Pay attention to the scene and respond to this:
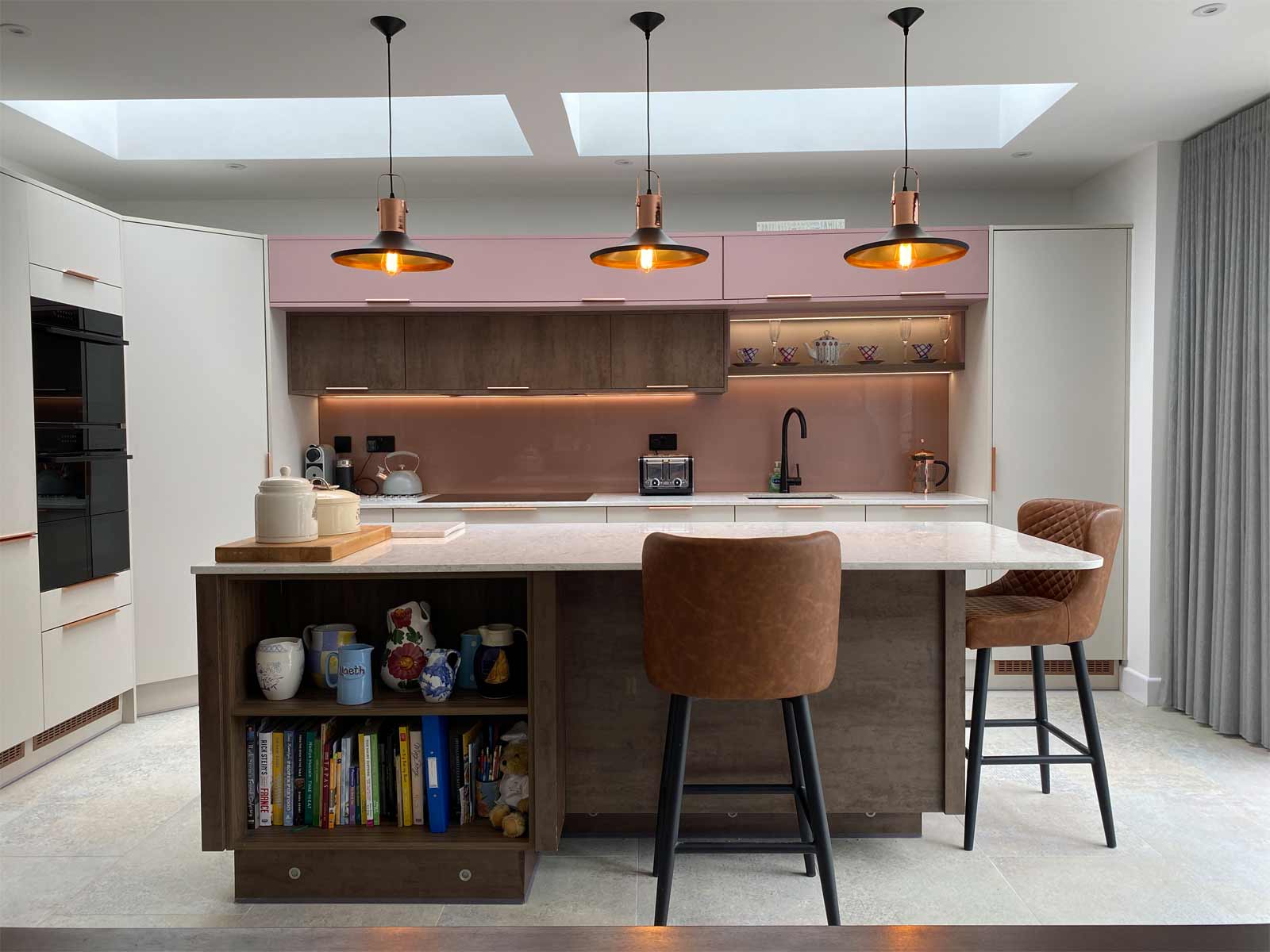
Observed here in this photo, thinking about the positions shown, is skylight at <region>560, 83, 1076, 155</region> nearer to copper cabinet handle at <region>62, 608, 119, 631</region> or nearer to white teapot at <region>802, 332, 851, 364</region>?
white teapot at <region>802, 332, 851, 364</region>

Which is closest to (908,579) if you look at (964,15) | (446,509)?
(964,15)

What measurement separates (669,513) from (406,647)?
2.33 m

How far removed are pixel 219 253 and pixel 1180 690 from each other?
4.81 m

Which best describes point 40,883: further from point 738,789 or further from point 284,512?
point 738,789

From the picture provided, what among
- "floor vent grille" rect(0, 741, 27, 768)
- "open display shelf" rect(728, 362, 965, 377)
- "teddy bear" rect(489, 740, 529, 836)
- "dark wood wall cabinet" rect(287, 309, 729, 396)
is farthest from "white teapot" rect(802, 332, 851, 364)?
"floor vent grille" rect(0, 741, 27, 768)

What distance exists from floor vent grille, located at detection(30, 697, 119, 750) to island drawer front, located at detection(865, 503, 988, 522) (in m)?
3.57

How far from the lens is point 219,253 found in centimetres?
437

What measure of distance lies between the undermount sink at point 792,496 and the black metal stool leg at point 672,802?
2671mm

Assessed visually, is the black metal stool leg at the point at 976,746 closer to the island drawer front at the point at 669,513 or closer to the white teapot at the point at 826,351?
the island drawer front at the point at 669,513

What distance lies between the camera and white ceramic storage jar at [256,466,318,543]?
2422 mm

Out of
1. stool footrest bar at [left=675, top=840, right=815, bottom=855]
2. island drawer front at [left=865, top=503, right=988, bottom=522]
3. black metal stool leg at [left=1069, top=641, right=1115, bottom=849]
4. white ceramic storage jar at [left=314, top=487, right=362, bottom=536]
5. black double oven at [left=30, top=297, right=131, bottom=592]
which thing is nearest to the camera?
stool footrest bar at [left=675, top=840, right=815, bottom=855]

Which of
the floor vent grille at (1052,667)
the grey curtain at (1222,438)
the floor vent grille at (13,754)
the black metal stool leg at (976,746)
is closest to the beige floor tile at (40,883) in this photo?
the floor vent grille at (13,754)

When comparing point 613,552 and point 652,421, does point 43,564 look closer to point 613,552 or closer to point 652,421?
point 613,552

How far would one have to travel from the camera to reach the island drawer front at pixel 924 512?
454 centimetres
